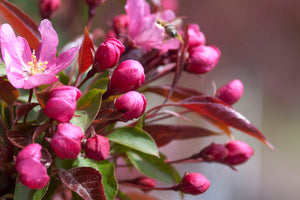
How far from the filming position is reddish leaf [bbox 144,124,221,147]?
2.55 ft

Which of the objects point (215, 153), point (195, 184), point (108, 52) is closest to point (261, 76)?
point (215, 153)

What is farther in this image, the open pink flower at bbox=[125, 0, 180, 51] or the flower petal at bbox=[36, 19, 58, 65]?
the open pink flower at bbox=[125, 0, 180, 51]

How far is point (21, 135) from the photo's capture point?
0.59 m

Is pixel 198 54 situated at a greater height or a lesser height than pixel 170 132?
greater

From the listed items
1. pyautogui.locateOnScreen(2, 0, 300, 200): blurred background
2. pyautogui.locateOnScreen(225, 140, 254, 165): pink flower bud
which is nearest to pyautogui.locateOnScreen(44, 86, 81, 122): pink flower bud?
pyautogui.locateOnScreen(225, 140, 254, 165): pink flower bud

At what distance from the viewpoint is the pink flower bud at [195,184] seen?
683 mm

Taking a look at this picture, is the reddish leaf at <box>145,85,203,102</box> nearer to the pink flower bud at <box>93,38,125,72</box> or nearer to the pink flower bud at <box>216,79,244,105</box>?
the pink flower bud at <box>216,79,244,105</box>

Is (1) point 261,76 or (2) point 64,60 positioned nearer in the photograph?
(2) point 64,60

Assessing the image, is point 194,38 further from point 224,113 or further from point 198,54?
point 224,113

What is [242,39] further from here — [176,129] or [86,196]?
[86,196]

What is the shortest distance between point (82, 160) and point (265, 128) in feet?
13.3

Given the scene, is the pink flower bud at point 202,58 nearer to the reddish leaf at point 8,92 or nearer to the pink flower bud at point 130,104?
the pink flower bud at point 130,104

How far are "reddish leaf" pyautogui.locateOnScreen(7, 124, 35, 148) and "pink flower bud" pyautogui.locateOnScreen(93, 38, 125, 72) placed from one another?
14cm

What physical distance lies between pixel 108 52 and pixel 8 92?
0.52ft
